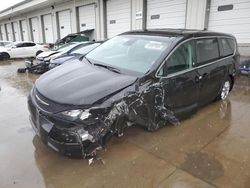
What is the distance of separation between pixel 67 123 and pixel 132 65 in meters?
1.40

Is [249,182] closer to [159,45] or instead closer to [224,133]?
[224,133]

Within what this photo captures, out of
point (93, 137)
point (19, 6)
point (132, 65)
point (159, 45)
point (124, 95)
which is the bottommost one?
point (93, 137)

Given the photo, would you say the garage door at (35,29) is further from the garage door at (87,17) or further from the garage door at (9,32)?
the garage door at (9,32)

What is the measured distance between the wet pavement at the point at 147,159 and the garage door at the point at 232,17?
5.50 m

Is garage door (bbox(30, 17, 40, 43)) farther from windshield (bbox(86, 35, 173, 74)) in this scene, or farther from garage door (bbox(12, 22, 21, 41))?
windshield (bbox(86, 35, 173, 74))

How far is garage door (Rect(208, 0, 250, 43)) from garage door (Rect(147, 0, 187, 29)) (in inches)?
56.3

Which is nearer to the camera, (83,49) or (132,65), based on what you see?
(132,65)

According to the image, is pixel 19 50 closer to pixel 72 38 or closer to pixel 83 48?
pixel 72 38

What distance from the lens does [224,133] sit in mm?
3654

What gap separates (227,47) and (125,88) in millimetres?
3159

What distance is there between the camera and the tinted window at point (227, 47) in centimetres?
467

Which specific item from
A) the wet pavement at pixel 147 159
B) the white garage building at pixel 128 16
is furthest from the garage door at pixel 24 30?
the wet pavement at pixel 147 159

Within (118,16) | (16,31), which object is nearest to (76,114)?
(118,16)

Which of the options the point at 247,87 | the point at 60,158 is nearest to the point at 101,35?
the point at 247,87
